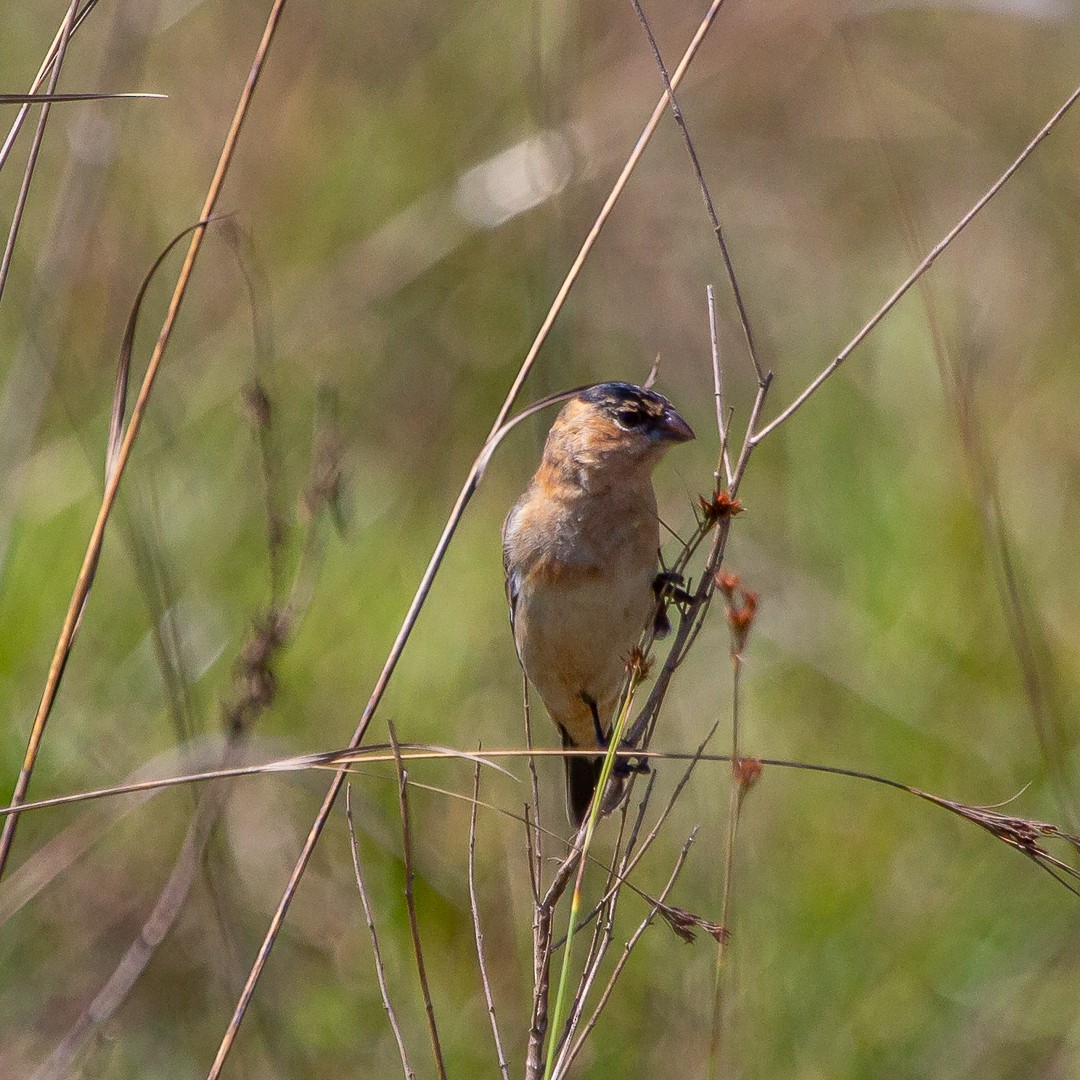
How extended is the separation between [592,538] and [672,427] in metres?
0.42

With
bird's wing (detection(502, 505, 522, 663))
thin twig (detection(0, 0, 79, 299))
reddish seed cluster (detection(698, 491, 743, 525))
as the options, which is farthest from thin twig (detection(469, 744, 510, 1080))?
bird's wing (detection(502, 505, 522, 663))

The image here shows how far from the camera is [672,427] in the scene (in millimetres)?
4012

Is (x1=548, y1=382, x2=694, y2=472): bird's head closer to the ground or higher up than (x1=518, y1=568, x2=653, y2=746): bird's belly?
higher up

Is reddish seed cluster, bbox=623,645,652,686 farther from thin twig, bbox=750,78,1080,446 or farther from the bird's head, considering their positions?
the bird's head

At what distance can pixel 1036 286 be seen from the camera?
7.93 m

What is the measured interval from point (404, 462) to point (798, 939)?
11.0ft

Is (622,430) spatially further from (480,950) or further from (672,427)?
(480,950)

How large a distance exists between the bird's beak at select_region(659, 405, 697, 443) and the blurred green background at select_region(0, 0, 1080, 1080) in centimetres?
41

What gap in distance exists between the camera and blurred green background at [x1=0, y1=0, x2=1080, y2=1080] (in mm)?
4652

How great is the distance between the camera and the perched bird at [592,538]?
4.11 meters

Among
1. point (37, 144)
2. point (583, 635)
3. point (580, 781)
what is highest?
point (37, 144)

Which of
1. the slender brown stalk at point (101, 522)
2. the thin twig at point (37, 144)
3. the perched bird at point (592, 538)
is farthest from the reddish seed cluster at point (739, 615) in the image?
the perched bird at point (592, 538)

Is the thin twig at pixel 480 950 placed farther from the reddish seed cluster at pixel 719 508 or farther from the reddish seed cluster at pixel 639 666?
the reddish seed cluster at pixel 719 508

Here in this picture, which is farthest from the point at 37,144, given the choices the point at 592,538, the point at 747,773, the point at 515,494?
the point at 515,494
